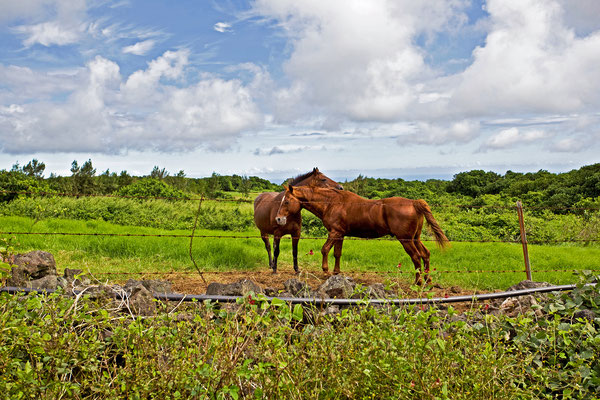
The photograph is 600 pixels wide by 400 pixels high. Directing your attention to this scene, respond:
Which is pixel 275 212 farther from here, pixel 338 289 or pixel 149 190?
pixel 149 190

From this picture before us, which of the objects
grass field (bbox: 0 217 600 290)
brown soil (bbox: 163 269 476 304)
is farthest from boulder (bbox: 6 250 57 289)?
grass field (bbox: 0 217 600 290)

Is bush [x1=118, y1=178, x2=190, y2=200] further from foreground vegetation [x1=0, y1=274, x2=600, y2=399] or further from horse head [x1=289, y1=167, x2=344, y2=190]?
foreground vegetation [x1=0, y1=274, x2=600, y2=399]

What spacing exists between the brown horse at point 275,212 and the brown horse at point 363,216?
1.13ft

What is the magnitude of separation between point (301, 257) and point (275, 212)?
7.75 ft

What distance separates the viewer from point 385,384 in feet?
9.38

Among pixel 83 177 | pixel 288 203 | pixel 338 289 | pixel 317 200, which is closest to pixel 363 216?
pixel 317 200

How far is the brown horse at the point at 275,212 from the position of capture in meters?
8.98

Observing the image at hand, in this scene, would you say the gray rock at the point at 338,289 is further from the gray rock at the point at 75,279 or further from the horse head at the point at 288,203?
the horse head at the point at 288,203

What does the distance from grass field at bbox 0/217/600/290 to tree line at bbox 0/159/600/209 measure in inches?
260

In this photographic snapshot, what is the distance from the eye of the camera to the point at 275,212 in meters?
9.30

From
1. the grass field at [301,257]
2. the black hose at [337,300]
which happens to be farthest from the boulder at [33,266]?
the grass field at [301,257]

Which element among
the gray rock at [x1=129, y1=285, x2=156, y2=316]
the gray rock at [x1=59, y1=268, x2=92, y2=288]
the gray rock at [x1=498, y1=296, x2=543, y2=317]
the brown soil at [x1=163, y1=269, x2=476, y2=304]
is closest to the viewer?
the gray rock at [x1=129, y1=285, x2=156, y2=316]

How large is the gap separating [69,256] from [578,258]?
35.8 feet

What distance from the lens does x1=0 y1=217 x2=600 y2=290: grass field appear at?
9.13 meters
